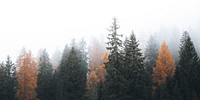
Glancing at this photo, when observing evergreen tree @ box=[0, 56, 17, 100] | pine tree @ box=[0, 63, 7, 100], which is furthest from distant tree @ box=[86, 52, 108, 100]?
pine tree @ box=[0, 63, 7, 100]

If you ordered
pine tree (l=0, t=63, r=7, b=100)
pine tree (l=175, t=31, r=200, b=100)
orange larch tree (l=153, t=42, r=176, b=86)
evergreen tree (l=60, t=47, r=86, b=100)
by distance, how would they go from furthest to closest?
pine tree (l=0, t=63, r=7, b=100), orange larch tree (l=153, t=42, r=176, b=86), evergreen tree (l=60, t=47, r=86, b=100), pine tree (l=175, t=31, r=200, b=100)

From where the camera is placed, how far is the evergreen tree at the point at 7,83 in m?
64.2

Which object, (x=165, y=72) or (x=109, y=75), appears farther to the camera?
(x=165, y=72)

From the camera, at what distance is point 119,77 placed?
50969 millimetres

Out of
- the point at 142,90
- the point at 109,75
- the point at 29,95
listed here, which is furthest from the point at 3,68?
the point at 142,90

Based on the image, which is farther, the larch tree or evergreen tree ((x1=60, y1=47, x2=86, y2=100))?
the larch tree

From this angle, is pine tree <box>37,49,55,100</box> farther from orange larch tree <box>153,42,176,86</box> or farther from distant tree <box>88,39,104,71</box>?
orange larch tree <box>153,42,176,86</box>

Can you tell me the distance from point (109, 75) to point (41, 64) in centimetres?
2901

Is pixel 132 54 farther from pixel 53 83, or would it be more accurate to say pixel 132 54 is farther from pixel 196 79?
pixel 53 83

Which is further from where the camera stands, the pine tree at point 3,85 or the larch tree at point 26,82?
the pine tree at point 3,85

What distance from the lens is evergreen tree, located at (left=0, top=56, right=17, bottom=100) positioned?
6425 centimetres

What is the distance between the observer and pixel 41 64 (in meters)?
76.6

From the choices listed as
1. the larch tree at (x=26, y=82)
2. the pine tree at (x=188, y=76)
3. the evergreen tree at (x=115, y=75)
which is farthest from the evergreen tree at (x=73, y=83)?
the pine tree at (x=188, y=76)

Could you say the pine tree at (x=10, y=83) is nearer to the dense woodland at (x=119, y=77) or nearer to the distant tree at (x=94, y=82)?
the dense woodland at (x=119, y=77)
